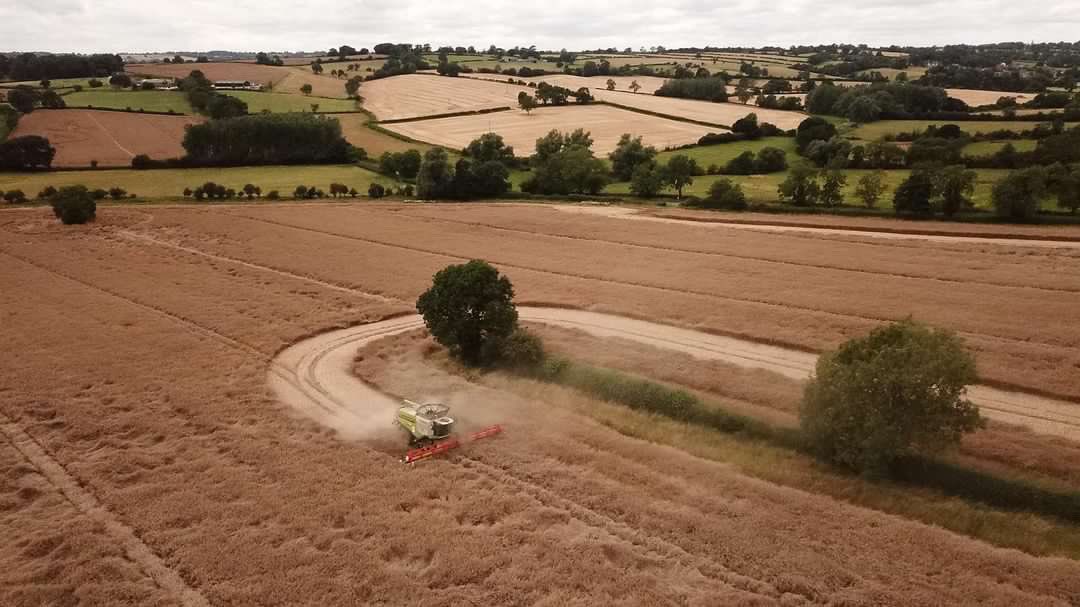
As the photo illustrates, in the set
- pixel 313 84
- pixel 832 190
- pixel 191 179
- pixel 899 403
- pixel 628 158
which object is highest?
pixel 313 84

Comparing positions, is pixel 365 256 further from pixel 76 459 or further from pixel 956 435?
pixel 956 435

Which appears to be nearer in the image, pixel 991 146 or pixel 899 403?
pixel 899 403

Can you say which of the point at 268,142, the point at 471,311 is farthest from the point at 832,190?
the point at 268,142

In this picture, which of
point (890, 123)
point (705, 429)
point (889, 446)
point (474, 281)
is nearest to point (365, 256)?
point (474, 281)

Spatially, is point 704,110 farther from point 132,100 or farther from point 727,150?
point 132,100

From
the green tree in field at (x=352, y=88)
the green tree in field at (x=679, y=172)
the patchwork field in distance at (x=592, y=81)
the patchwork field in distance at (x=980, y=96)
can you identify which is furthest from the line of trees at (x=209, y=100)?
the patchwork field in distance at (x=980, y=96)

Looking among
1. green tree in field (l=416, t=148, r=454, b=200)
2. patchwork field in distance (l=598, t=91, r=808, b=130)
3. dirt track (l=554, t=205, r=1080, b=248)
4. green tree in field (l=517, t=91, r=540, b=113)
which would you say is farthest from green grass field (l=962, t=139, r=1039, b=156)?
green tree in field (l=517, t=91, r=540, b=113)
